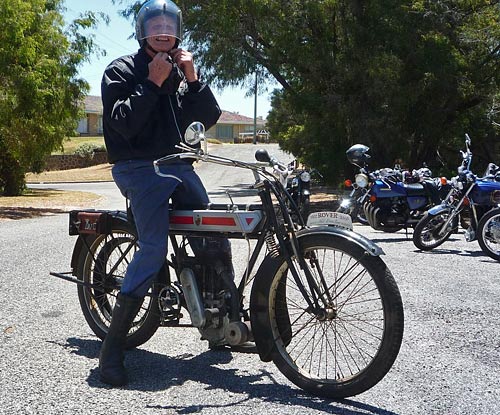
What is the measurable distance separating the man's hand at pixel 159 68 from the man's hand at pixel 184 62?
123 mm

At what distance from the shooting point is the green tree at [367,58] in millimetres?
19453

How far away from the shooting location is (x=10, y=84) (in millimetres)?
16406

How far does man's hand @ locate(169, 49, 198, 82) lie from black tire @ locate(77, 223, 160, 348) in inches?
41.1

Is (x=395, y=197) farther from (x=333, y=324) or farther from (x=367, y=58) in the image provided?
(x=367, y=58)

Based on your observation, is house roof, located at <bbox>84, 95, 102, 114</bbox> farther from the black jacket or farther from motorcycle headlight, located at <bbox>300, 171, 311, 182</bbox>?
the black jacket

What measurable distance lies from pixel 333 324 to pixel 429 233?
584cm

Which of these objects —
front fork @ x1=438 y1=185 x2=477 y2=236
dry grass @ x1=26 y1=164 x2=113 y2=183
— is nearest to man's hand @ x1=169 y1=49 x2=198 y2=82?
front fork @ x1=438 y1=185 x2=477 y2=236

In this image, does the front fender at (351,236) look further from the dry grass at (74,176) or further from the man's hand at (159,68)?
the dry grass at (74,176)

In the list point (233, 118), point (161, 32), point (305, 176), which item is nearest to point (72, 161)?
point (305, 176)

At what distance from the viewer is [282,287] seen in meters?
3.71

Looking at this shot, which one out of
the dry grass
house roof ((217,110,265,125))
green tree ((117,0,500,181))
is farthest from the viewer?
house roof ((217,110,265,125))

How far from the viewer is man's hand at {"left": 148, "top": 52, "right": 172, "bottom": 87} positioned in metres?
3.70

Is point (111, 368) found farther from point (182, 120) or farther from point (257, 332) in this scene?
point (182, 120)

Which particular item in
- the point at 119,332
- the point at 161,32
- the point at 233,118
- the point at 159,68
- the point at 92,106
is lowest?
the point at 119,332
